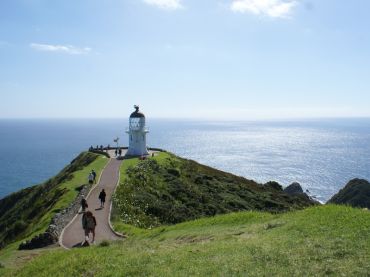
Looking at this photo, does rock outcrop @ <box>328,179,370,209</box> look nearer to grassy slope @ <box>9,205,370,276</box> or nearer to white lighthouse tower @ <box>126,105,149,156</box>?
white lighthouse tower @ <box>126,105,149,156</box>

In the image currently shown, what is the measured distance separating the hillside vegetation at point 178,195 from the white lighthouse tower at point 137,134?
4.09 metres

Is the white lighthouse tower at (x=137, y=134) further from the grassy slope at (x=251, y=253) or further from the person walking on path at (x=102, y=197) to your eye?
the grassy slope at (x=251, y=253)

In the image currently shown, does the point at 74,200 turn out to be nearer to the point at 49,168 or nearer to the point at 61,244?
the point at 61,244

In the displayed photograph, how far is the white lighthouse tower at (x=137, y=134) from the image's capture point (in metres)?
65.2

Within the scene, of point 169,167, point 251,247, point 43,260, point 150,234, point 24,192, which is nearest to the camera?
point 251,247

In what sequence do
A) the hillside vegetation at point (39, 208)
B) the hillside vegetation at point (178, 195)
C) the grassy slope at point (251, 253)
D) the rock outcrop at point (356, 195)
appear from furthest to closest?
the rock outcrop at point (356, 195) → the hillside vegetation at point (178, 195) → the hillside vegetation at point (39, 208) → the grassy slope at point (251, 253)

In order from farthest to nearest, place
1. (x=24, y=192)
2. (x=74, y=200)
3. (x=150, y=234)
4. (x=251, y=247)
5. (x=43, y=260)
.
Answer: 1. (x=24, y=192)
2. (x=74, y=200)
3. (x=150, y=234)
4. (x=43, y=260)
5. (x=251, y=247)

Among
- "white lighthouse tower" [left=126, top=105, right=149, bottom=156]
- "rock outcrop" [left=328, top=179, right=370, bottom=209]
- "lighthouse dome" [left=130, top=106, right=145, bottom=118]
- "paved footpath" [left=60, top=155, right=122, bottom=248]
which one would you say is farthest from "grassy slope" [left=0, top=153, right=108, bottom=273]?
"rock outcrop" [left=328, top=179, right=370, bottom=209]

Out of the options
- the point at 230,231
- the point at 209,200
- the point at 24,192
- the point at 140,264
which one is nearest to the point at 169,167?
the point at 209,200

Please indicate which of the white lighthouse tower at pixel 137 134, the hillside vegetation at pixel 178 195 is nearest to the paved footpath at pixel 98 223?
the hillside vegetation at pixel 178 195

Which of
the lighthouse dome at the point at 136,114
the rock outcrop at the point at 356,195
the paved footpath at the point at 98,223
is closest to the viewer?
the paved footpath at the point at 98,223

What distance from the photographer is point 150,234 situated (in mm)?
22797

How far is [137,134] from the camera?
65188 mm

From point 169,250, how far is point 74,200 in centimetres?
1992
